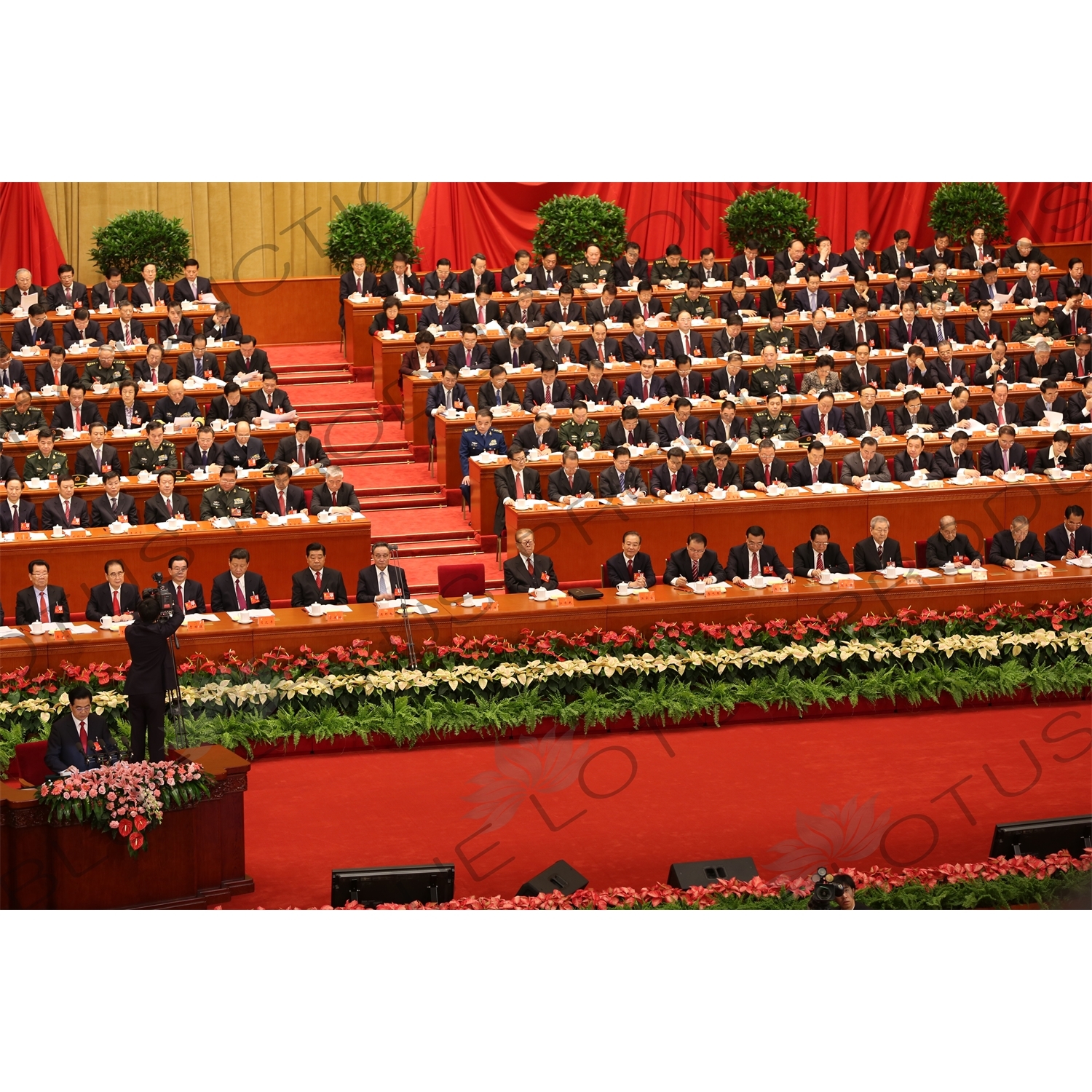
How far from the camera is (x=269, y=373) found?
42.4ft

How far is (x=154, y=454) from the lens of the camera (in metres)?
12.2

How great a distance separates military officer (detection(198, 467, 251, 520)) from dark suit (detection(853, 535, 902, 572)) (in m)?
4.43

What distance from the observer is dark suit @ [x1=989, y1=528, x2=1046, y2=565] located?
11.3 metres

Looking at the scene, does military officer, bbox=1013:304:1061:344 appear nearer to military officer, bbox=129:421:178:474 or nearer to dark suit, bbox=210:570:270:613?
military officer, bbox=129:421:178:474

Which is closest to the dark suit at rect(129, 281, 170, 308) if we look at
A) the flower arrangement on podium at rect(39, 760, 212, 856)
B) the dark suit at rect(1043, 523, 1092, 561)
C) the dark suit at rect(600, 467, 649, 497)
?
the dark suit at rect(600, 467, 649, 497)

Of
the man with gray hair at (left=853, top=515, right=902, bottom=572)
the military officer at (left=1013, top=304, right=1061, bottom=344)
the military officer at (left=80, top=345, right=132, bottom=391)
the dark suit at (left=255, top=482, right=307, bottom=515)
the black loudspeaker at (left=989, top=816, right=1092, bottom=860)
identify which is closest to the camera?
the black loudspeaker at (left=989, top=816, right=1092, bottom=860)

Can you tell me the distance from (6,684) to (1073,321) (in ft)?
34.0

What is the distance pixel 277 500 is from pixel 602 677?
3152 millimetres

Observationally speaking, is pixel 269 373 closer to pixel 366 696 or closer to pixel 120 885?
pixel 366 696

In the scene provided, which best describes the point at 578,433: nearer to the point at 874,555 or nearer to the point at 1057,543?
the point at 874,555

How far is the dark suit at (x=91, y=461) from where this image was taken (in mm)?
12070

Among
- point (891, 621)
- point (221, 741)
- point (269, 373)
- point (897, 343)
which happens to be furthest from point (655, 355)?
point (221, 741)

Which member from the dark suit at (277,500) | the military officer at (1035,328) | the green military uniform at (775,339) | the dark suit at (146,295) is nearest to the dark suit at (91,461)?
the dark suit at (277,500)

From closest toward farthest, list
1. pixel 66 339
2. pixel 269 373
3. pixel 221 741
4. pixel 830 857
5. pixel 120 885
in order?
pixel 120 885, pixel 830 857, pixel 221 741, pixel 269 373, pixel 66 339
